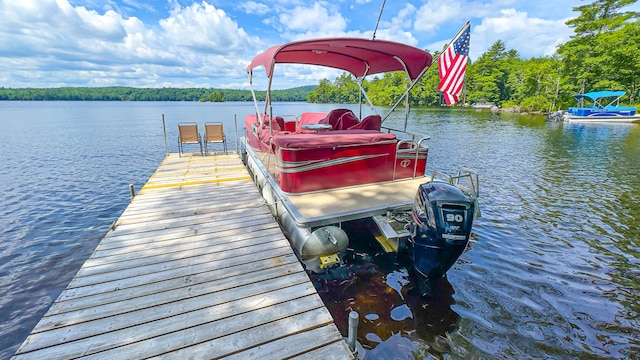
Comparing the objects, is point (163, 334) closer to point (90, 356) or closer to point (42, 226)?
point (90, 356)

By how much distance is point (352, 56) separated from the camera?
22.6 ft

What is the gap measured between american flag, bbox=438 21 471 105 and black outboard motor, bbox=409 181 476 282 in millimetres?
2430

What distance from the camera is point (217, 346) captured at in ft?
8.06

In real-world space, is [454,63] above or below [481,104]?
below

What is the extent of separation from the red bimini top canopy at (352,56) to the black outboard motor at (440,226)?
9.85ft

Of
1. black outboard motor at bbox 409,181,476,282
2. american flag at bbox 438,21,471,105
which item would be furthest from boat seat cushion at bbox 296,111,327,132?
black outboard motor at bbox 409,181,476,282

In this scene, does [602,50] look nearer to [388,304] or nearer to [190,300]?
[388,304]

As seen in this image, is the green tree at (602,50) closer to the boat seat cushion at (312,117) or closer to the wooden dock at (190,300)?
the boat seat cushion at (312,117)

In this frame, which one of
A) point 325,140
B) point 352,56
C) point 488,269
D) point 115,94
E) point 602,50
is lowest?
point 488,269

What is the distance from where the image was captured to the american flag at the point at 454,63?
17.5 feet

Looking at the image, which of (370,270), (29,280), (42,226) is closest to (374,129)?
(370,270)

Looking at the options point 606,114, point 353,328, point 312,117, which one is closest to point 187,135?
point 312,117

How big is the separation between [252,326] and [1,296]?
4.71 m

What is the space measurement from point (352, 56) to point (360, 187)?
3.34 meters
